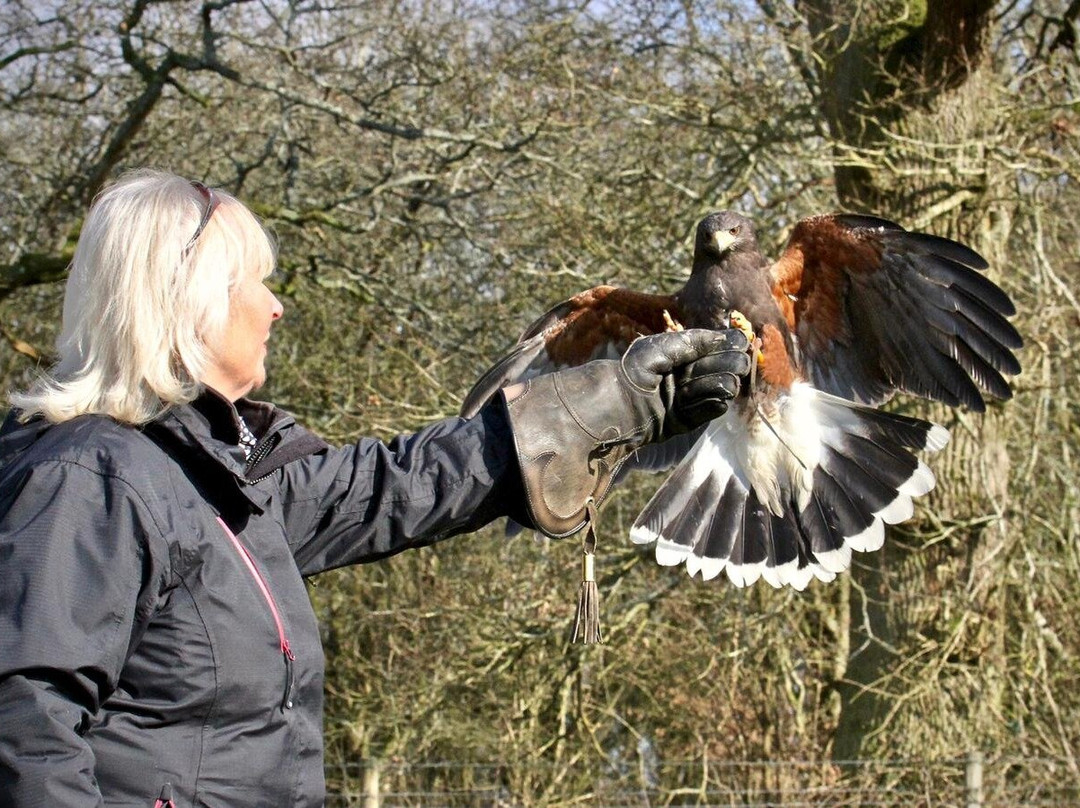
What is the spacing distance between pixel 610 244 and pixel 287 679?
5766 mm

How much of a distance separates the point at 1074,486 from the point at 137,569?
694cm

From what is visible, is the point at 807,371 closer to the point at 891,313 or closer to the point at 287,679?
the point at 891,313

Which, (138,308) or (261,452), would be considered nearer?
(138,308)

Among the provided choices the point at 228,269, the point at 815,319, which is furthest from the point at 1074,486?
the point at 228,269

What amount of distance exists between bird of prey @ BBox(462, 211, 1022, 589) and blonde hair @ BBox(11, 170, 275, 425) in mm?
2820

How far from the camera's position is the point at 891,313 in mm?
5129

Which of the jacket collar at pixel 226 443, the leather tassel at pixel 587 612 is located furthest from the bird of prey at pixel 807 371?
the jacket collar at pixel 226 443

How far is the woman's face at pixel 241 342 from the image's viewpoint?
188 centimetres

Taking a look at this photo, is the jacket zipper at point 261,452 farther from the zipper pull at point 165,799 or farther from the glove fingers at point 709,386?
the glove fingers at point 709,386

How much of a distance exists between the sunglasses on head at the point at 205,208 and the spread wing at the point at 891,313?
3.29 metres

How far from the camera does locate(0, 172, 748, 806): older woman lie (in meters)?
1.50

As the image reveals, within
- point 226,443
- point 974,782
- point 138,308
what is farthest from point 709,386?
point 974,782

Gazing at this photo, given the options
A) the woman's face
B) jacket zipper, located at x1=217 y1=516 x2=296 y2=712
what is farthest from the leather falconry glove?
jacket zipper, located at x1=217 y1=516 x2=296 y2=712

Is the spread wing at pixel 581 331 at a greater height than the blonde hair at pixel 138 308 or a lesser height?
greater
